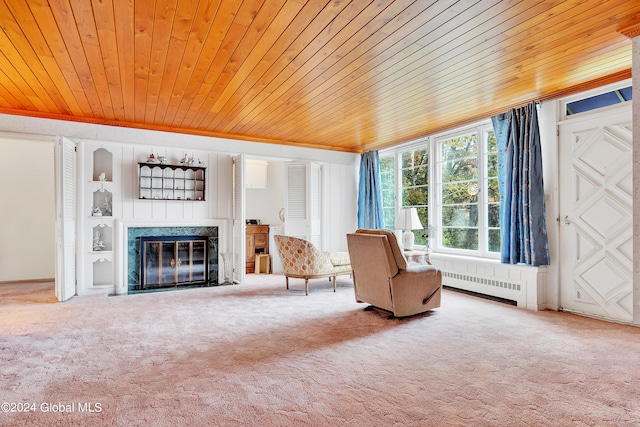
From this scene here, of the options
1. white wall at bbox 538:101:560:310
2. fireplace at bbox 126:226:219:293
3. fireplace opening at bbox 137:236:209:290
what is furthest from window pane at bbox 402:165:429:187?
fireplace opening at bbox 137:236:209:290

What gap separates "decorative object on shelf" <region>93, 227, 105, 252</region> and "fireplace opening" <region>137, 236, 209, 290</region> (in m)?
0.52

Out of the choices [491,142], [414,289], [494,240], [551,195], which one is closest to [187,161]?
[414,289]

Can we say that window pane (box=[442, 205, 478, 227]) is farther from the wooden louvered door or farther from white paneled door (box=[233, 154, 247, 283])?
white paneled door (box=[233, 154, 247, 283])

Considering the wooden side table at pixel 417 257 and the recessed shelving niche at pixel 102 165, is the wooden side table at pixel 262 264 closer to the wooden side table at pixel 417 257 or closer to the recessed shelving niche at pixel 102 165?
the recessed shelving niche at pixel 102 165

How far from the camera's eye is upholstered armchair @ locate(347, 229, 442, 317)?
3660 mm

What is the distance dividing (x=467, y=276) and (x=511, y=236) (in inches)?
34.7

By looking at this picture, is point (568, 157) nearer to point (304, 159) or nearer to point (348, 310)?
point (348, 310)

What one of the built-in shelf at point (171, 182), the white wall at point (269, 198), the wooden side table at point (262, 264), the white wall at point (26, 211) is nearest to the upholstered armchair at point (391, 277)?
the built-in shelf at point (171, 182)

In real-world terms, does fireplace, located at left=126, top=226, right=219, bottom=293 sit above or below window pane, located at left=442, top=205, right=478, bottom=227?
below

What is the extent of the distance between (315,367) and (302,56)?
2.45 metres

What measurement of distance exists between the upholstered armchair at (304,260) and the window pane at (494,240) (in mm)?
2112

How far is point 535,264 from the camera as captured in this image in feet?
13.4

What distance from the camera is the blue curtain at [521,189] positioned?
411 centimetres

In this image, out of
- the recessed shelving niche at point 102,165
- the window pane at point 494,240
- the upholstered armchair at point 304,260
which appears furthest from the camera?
the recessed shelving niche at point 102,165
